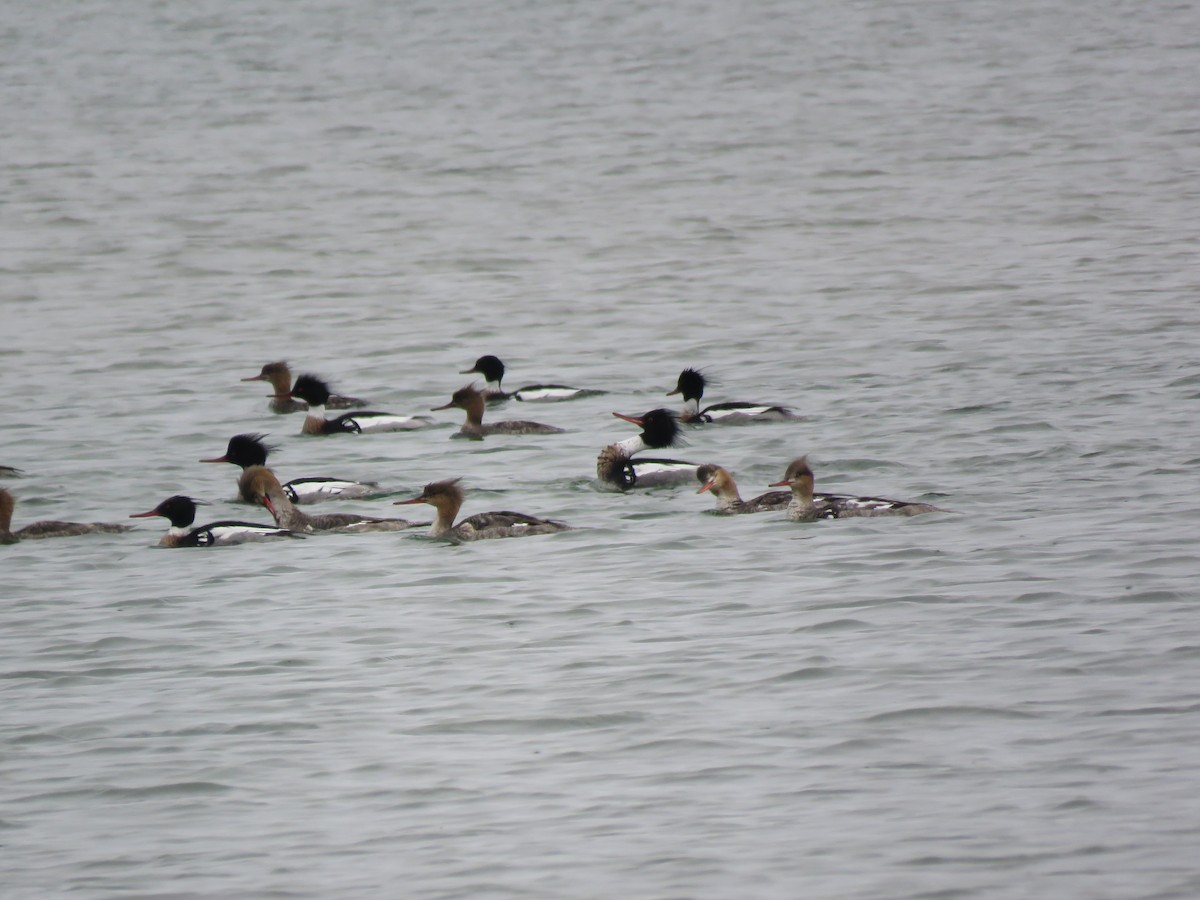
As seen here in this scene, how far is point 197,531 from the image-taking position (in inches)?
532

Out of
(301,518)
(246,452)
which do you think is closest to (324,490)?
(301,518)

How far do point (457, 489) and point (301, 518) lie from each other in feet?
3.92

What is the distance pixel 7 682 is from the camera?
1006cm

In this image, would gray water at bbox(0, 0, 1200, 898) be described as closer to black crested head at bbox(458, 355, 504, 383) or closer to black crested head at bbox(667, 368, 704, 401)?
black crested head at bbox(458, 355, 504, 383)

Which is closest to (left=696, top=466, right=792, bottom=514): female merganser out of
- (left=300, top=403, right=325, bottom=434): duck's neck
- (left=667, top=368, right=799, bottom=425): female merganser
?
(left=667, top=368, right=799, bottom=425): female merganser

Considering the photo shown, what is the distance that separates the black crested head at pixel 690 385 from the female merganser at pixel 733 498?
3610 millimetres

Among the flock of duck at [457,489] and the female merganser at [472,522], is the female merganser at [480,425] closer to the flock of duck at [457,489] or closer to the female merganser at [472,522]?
the flock of duck at [457,489]

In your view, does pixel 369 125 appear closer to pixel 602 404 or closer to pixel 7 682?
pixel 602 404

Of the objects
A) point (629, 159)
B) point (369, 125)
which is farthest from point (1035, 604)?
point (369, 125)

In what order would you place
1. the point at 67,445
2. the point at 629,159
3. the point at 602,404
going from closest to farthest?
the point at 67,445 < the point at 602,404 < the point at 629,159

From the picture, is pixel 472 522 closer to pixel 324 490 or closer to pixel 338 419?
pixel 324 490

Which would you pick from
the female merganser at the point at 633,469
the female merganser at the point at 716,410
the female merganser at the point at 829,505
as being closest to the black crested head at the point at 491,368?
the female merganser at the point at 716,410

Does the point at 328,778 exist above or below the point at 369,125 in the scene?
below

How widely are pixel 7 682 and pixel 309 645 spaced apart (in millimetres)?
1501
